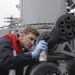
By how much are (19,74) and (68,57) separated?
70cm

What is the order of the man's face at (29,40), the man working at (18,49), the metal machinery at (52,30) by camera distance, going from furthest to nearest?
1. the man's face at (29,40)
2. the man working at (18,49)
3. the metal machinery at (52,30)

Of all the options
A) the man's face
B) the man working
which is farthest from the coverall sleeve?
the man's face

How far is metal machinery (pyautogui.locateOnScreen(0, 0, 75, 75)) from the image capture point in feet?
5.77

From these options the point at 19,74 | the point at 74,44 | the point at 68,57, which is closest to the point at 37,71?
the point at 68,57

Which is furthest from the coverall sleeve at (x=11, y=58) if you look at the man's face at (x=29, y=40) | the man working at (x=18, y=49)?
the man's face at (x=29, y=40)

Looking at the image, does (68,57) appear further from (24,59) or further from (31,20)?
(31,20)

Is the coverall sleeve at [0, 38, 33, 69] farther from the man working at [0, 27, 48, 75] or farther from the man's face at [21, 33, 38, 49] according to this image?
the man's face at [21, 33, 38, 49]

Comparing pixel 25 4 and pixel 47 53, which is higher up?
pixel 25 4

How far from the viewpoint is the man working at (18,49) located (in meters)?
2.20

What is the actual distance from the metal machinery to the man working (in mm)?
69

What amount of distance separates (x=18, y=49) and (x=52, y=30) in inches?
28.4

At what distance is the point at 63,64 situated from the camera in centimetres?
259

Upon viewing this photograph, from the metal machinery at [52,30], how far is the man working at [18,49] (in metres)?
0.07

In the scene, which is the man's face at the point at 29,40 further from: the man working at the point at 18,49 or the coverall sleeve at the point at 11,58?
the coverall sleeve at the point at 11,58
